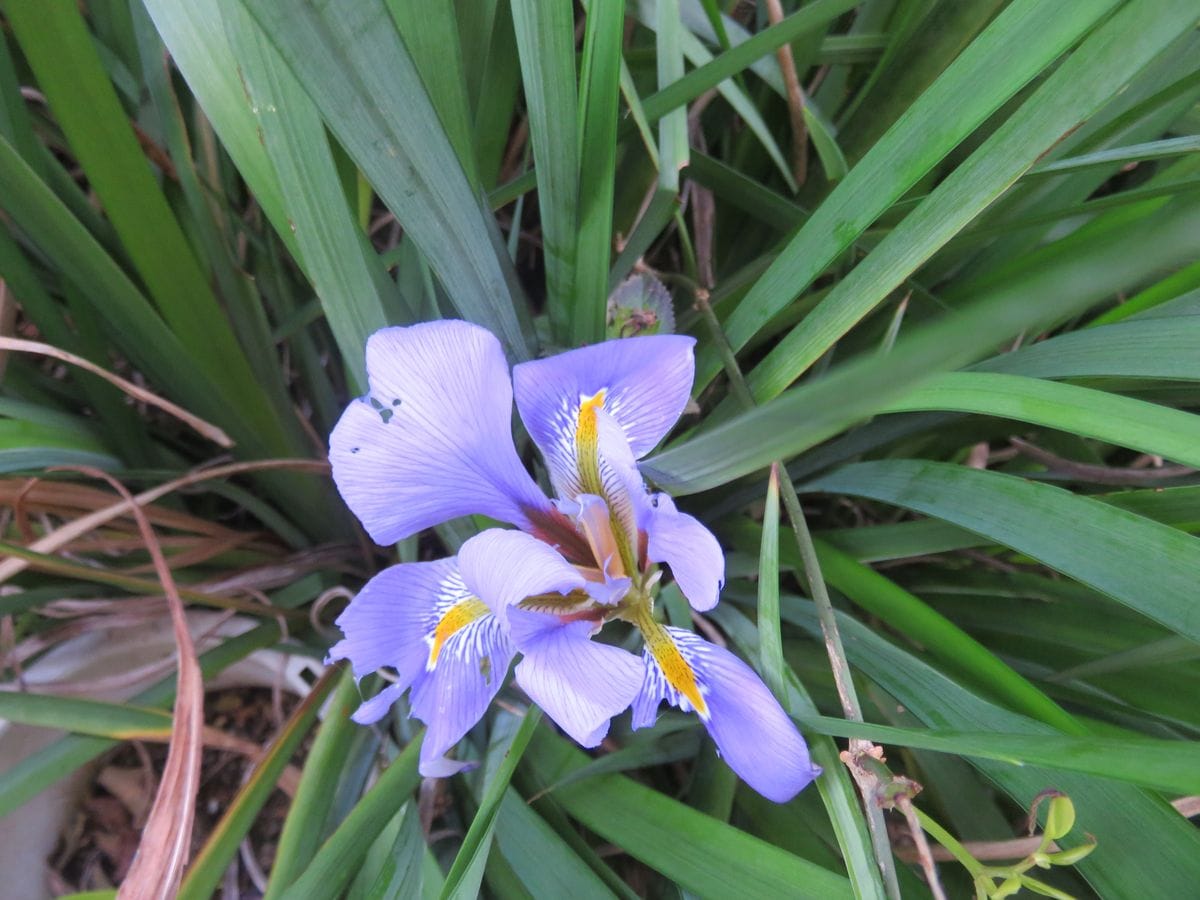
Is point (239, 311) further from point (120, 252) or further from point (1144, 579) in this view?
point (1144, 579)

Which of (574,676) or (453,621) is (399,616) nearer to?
(453,621)

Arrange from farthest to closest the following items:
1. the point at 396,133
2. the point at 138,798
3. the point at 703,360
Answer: the point at 138,798, the point at 703,360, the point at 396,133

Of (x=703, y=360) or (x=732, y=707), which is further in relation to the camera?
(x=703, y=360)

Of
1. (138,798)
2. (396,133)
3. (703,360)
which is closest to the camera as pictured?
(396,133)

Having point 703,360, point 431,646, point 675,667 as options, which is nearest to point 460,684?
point 431,646

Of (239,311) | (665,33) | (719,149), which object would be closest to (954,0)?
(665,33)

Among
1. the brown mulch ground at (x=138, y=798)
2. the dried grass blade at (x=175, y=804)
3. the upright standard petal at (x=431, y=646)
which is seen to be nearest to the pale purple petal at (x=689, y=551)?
the upright standard petal at (x=431, y=646)

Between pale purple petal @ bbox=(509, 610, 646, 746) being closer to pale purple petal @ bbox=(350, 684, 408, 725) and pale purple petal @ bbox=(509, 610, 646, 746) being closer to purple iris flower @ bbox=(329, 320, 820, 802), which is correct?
purple iris flower @ bbox=(329, 320, 820, 802)
